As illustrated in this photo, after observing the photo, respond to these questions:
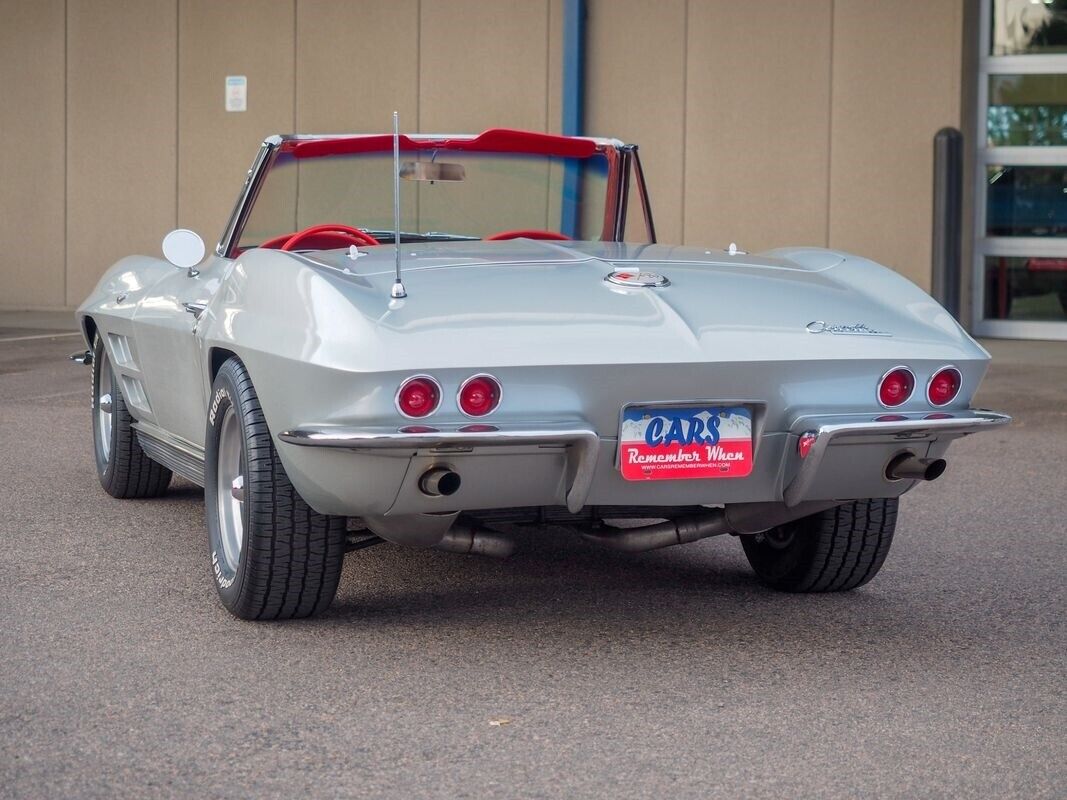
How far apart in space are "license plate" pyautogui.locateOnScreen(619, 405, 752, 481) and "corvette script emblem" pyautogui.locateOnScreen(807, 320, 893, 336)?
0.92ft

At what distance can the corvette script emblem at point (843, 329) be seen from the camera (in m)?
3.65

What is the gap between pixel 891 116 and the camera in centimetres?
1397

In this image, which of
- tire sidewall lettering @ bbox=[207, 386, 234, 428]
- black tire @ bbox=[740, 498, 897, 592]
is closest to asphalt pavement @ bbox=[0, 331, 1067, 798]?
black tire @ bbox=[740, 498, 897, 592]

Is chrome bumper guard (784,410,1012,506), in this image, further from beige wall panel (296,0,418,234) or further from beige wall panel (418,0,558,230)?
beige wall panel (296,0,418,234)

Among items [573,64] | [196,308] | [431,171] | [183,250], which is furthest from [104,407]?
[573,64]

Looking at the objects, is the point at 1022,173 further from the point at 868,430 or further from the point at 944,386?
the point at 868,430

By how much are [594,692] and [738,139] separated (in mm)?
11586

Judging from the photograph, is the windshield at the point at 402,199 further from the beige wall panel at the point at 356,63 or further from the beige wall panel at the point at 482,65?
the beige wall panel at the point at 356,63

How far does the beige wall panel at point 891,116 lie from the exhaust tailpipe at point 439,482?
11.0 m

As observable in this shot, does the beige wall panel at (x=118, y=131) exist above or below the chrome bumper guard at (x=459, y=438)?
above

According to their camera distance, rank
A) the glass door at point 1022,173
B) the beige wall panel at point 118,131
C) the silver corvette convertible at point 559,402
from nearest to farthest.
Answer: the silver corvette convertible at point 559,402
the glass door at point 1022,173
the beige wall panel at point 118,131

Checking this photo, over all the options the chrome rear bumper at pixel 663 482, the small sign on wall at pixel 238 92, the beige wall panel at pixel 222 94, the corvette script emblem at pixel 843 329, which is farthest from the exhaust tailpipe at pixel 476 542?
the small sign on wall at pixel 238 92

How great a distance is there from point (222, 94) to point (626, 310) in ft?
42.7

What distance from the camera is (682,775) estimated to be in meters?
2.84
